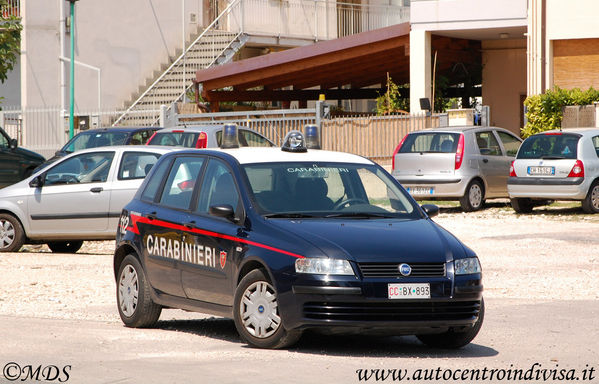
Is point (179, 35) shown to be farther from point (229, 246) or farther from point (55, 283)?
point (229, 246)

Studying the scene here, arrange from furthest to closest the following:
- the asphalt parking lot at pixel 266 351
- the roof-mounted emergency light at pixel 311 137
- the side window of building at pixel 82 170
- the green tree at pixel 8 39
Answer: the green tree at pixel 8 39, the side window of building at pixel 82 170, the roof-mounted emergency light at pixel 311 137, the asphalt parking lot at pixel 266 351

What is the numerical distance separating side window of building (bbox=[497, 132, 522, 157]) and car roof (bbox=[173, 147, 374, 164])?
15.2 metres

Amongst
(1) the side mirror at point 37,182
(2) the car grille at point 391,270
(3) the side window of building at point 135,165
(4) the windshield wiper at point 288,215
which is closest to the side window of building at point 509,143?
(3) the side window of building at point 135,165

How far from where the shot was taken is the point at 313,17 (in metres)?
43.1

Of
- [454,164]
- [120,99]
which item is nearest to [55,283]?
[454,164]

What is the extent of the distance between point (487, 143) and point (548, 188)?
2.73 meters

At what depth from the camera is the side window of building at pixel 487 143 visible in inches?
947

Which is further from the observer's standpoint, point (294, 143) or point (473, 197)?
point (473, 197)

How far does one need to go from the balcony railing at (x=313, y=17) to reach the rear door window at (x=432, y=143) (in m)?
18.0

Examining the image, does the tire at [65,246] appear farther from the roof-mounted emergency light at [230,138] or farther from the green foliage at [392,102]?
the green foliage at [392,102]

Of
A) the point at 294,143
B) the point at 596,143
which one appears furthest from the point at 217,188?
the point at 596,143

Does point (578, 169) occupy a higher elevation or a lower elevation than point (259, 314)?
higher

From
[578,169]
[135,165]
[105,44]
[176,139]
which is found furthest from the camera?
[105,44]

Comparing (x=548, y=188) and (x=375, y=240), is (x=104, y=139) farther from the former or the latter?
(x=375, y=240)
